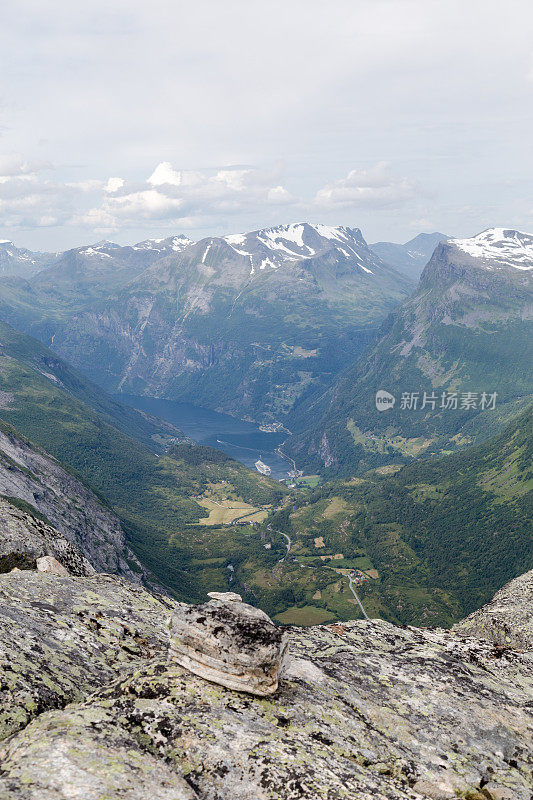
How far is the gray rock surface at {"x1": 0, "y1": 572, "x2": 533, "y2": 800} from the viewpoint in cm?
1669

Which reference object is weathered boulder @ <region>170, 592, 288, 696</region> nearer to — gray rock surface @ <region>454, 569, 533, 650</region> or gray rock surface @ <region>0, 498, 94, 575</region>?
gray rock surface @ <region>454, 569, 533, 650</region>

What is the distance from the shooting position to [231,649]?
21609 millimetres

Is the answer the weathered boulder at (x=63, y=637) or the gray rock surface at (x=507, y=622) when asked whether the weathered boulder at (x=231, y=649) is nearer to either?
the weathered boulder at (x=63, y=637)

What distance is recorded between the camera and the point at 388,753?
2103 centimetres

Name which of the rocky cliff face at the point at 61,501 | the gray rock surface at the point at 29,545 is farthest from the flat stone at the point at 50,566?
the rocky cliff face at the point at 61,501

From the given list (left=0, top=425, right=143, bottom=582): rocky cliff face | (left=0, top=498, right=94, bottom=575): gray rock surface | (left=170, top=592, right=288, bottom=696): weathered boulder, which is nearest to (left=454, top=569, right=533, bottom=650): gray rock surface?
(left=170, top=592, right=288, bottom=696): weathered boulder

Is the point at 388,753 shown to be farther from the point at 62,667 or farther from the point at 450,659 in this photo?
the point at 62,667

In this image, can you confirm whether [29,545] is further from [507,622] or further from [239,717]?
[507,622]

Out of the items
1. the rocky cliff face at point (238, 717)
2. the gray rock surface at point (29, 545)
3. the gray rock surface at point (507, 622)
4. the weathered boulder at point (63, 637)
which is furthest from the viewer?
the gray rock surface at point (29, 545)

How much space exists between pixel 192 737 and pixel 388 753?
29.4ft

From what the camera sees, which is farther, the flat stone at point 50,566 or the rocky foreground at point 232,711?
the flat stone at point 50,566

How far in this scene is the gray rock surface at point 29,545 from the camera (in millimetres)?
37812

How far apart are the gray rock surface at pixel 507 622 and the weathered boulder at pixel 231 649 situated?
20184 mm

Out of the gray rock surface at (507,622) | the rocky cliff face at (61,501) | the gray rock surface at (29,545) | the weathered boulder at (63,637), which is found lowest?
the rocky cliff face at (61,501)
